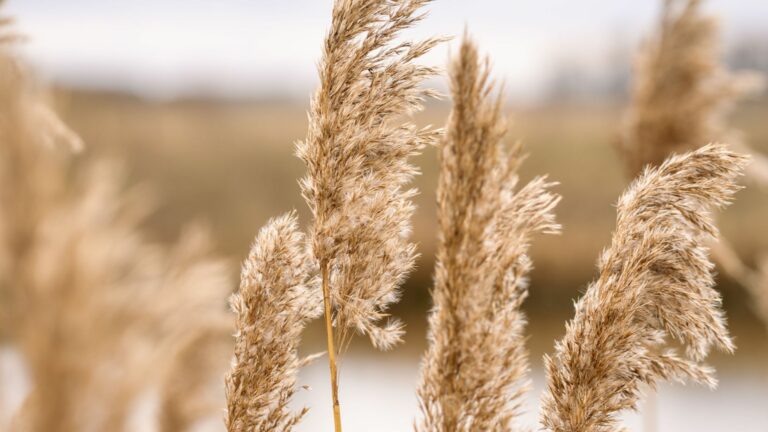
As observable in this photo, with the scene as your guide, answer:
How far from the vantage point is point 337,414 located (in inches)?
64.7

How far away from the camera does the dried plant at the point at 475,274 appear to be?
1.45 metres

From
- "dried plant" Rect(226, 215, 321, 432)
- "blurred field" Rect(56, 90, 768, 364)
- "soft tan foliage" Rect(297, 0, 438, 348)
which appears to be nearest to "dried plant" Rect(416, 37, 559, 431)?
"soft tan foliage" Rect(297, 0, 438, 348)

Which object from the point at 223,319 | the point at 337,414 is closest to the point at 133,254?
the point at 337,414

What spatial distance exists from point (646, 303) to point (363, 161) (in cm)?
74

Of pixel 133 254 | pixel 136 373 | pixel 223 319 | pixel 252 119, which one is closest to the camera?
pixel 136 373

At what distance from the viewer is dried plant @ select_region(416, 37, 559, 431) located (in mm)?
1451

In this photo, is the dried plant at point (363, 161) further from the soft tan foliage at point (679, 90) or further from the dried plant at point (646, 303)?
the soft tan foliage at point (679, 90)

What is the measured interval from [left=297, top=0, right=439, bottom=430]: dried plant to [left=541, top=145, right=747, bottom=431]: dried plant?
43 cm

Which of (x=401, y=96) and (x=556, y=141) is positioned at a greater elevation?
(x=556, y=141)

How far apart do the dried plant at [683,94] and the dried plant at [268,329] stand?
3249mm

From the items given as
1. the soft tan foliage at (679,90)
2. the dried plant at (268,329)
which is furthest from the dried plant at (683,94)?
the dried plant at (268,329)

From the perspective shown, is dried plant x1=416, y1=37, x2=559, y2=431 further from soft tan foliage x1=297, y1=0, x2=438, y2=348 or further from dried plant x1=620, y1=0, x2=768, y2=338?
dried plant x1=620, y1=0, x2=768, y2=338

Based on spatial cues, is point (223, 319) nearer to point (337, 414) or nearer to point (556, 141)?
point (337, 414)

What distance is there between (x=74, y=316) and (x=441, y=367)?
89cm
